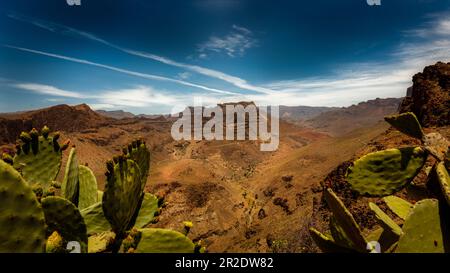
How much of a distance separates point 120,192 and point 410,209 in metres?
2.13

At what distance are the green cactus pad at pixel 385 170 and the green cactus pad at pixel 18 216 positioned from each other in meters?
2.15

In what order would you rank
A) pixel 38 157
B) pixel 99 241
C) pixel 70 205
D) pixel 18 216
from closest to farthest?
pixel 18 216 → pixel 70 205 → pixel 99 241 → pixel 38 157

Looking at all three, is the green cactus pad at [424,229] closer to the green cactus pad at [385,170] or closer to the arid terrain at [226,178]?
the green cactus pad at [385,170]

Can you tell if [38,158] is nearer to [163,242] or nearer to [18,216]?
[18,216]

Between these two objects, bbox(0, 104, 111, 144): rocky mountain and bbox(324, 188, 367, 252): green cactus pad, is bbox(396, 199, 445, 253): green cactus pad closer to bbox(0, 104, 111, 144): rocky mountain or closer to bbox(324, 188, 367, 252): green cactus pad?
bbox(324, 188, 367, 252): green cactus pad

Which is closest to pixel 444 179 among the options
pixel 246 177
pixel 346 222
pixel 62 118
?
pixel 346 222

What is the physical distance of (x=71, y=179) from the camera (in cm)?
253

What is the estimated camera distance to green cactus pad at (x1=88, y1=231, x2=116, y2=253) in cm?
233

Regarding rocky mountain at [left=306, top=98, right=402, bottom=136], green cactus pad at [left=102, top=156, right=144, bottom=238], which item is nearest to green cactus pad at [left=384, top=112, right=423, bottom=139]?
green cactus pad at [left=102, top=156, right=144, bottom=238]

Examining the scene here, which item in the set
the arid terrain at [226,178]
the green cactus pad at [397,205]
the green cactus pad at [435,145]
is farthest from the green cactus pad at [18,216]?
the green cactus pad at [397,205]

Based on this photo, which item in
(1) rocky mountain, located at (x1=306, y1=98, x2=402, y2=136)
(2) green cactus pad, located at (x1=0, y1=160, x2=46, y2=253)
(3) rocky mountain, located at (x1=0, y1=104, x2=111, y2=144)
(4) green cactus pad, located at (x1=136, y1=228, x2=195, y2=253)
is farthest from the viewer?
(1) rocky mountain, located at (x1=306, y1=98, x2=402, y2=136)

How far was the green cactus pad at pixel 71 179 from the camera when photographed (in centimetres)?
246

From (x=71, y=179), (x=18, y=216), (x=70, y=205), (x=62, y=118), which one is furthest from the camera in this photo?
(x=62, y=118)

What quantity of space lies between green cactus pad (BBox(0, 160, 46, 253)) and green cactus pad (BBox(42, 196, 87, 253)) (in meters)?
0.32
